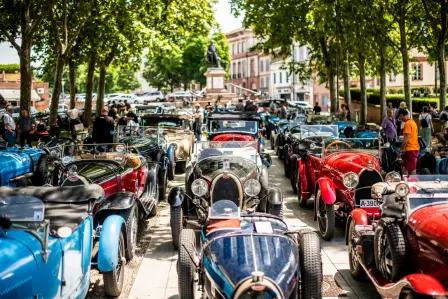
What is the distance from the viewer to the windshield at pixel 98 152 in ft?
41.2

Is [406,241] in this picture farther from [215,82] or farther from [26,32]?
[215,82]

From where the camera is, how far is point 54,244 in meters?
6.43

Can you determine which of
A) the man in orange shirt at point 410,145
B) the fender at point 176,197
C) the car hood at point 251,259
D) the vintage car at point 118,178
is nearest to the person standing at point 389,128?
the man in orange shirt at point 410,145

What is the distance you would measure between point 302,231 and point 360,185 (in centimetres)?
393

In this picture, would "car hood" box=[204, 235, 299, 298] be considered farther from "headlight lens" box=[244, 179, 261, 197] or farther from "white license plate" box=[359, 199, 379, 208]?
"white license plate" box=[359, 199, 379, 208]

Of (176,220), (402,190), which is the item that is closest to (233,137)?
(176,220)

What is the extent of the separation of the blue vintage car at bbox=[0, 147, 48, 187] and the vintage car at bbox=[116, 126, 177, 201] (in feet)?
6.74

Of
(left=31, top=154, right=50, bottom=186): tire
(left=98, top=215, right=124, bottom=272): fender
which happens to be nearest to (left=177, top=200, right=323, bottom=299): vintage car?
(left=98, top=215, right=124, bottom=272): fender

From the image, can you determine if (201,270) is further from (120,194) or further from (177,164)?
(177,164)

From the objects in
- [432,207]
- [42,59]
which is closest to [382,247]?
[432,207]

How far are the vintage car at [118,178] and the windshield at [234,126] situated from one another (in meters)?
5.69

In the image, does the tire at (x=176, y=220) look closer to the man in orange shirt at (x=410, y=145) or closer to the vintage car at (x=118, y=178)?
the vintage car at (x=118, y=178)

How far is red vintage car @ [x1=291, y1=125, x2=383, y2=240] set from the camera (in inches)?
428

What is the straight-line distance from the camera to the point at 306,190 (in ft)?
45.1
